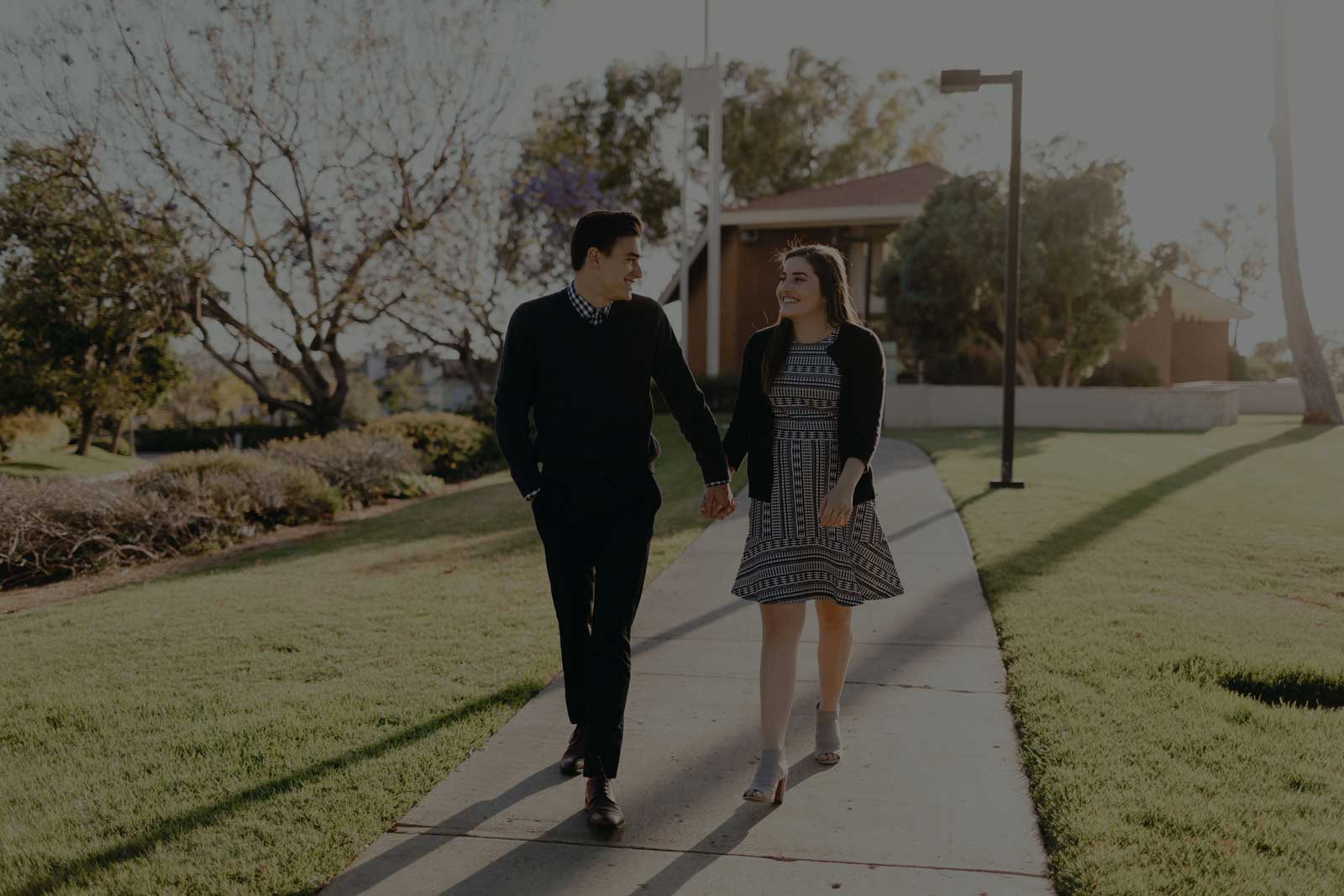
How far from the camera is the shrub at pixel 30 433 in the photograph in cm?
2027

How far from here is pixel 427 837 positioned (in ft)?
10.8

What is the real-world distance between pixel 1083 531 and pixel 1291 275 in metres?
15.6

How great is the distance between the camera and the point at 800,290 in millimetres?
3592

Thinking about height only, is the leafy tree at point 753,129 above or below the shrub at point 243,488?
above

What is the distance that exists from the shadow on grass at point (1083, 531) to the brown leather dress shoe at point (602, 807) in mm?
3496

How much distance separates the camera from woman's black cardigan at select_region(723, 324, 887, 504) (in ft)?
11.7

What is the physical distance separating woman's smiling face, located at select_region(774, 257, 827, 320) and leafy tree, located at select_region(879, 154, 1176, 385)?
18.3 metres

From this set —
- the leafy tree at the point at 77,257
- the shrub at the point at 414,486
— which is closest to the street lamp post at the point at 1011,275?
the shrub at the point at 414,486

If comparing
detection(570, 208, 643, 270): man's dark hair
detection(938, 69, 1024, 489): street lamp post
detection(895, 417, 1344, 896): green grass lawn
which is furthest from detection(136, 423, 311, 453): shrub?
detection(570, 208, 643, 270): man's dark hair

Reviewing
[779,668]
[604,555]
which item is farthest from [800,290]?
[779,668]

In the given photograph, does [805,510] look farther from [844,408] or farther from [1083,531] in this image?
[1083,531]

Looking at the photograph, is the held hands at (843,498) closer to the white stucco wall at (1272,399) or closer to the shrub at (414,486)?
the shrub at (414,486)

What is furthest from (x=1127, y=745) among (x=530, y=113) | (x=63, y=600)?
(x=530, y=113)

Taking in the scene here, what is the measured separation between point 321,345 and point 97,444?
1834 cm
